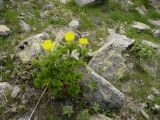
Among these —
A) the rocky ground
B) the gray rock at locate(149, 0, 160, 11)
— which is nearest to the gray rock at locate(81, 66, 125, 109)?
the rocky ground

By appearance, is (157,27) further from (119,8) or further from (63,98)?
(63,98)

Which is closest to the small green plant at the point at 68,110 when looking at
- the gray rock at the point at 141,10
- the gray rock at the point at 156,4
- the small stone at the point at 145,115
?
the small stone at the point at 145,115

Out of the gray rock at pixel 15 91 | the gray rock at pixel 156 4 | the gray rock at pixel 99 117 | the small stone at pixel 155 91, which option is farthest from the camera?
the gray rock at pixel 156 4

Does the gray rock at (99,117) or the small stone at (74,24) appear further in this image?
the small stone at (74,24)

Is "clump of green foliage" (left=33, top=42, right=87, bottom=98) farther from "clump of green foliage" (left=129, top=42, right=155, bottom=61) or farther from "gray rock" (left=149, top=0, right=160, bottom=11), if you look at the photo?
"gray rock" (left=149, top=0, right=160, bottom=11)

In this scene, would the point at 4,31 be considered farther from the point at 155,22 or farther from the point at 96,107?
the point at 155,22

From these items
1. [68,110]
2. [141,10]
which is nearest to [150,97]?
[68,110]

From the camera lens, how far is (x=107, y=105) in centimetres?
639

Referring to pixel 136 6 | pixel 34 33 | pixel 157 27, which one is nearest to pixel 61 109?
pixel 34 33

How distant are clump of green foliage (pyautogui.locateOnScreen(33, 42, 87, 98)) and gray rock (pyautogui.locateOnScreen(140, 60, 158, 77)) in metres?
2.21

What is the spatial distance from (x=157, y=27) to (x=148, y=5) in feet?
4.27

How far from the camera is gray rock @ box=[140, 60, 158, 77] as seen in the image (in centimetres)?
780

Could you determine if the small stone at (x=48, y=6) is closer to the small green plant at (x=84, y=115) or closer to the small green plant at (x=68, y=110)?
the small green plant at (x=68, y=110)

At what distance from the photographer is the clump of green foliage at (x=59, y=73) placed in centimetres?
586
